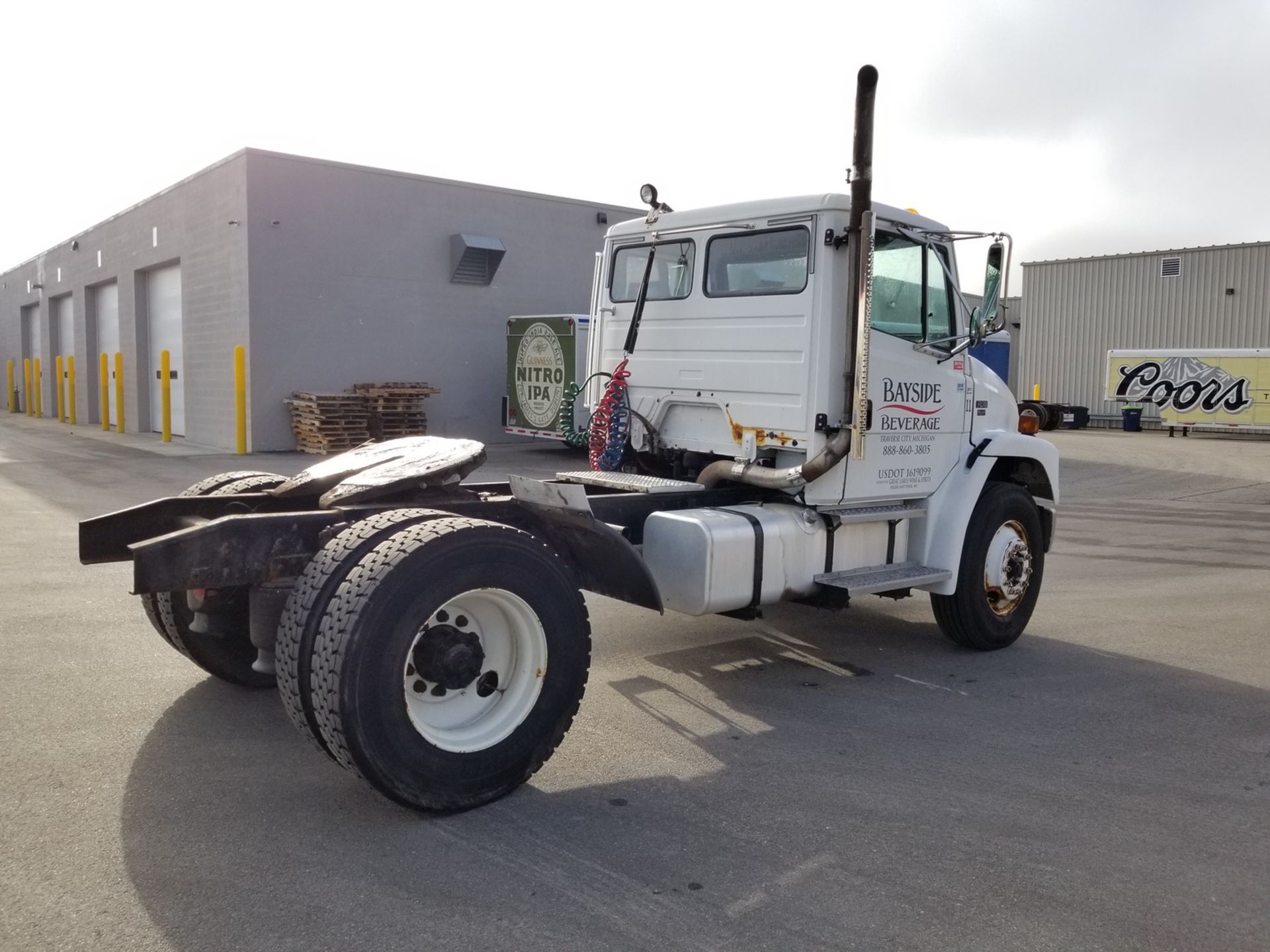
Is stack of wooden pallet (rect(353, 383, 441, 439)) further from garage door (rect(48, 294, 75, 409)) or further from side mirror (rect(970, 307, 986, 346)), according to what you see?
garage door (rect(48, 294, 75, 409))

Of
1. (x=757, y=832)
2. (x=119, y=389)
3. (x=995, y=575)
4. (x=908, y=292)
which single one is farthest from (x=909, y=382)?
(x=119, y=389)

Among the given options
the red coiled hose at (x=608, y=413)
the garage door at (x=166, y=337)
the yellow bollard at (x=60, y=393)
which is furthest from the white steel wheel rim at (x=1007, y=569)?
the yellow bollard at (x=60, y=393)

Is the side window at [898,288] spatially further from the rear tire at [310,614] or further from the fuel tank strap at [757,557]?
the rear tire at [310,614]

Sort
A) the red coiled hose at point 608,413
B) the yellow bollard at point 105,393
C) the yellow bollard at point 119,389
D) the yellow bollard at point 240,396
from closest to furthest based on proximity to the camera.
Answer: the red coiled hose at point 608,413 → the yellow bollard at point 240,396 → the yellow bollard at point 119,389 → the yellow bollard at point 105,393

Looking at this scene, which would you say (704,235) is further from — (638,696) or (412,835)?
(412,835)

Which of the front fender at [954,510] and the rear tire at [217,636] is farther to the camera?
the front fender at [954,510]

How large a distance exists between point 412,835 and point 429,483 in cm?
170

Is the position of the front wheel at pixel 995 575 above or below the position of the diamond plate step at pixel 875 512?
below

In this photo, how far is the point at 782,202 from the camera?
628 centimetres

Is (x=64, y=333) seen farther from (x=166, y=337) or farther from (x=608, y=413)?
(x=608, y=413)

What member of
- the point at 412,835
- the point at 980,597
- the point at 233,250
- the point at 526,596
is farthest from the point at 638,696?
the point at 233,250

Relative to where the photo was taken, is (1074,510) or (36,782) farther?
(1074,510)

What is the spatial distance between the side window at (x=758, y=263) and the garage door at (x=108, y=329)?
25.6 metres

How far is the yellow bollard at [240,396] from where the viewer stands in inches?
798
